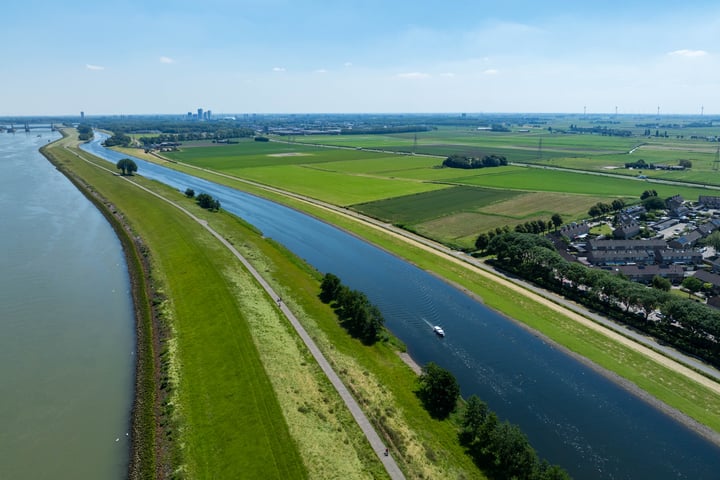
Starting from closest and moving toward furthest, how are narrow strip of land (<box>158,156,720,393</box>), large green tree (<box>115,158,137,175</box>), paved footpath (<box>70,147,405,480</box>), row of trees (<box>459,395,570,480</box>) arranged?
row of trees (<box>459,395,570,480</box>) < paved footpath (<box>70,147,405,480</box>) < narrow strip of land (<box>158,156,720,393</box>) < large green tree (<box>115,158,137,175</box>)

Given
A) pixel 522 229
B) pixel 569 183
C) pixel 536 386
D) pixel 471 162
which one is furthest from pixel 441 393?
pixel 471 162

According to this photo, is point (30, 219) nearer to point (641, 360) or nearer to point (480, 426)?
point (480, 426)

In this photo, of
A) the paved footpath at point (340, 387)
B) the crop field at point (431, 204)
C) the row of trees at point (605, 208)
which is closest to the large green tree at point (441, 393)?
the paved footpath at point (340, 387)

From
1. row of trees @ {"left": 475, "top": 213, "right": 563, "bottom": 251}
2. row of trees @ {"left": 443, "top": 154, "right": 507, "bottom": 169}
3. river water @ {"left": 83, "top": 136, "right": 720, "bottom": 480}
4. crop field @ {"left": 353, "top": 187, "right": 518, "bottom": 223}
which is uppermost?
row of trees @ {"left": 443, "top": 154, "right": 507, "bottom": 169}

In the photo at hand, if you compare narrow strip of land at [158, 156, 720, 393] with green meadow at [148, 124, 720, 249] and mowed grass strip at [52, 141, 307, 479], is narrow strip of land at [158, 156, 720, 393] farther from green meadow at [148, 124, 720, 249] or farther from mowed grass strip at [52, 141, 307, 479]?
mowed grass strip at [52, 141, 307, 479]

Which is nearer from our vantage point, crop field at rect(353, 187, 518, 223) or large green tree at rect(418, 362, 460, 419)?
large green tree at rect(418, 362, 460, 419)

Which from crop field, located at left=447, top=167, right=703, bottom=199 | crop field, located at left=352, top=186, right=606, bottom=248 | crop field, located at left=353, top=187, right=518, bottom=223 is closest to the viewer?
crop field, located at left=352, top=186, right=606, bottom=248

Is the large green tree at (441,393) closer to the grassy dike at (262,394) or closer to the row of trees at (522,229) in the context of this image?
the grassy dike at (262,394)

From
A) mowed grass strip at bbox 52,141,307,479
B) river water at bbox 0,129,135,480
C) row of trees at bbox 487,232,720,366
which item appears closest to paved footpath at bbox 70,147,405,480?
mowed grass strip at bbox 52,141,307,479
